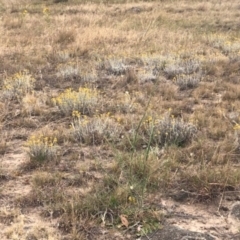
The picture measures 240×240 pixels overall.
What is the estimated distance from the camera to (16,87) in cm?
727

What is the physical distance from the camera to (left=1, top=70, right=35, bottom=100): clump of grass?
6937 millimetres

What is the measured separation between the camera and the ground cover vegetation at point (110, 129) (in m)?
3.79

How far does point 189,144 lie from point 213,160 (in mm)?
554

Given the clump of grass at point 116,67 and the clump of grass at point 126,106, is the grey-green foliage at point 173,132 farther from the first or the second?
the clump of grass at point 116,67

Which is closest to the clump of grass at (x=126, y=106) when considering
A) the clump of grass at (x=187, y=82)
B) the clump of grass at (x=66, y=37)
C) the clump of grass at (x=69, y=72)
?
the clump of grass at (x=187, y=82)

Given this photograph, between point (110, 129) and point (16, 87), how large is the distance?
8.64ft

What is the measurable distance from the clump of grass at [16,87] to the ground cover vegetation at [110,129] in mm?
26

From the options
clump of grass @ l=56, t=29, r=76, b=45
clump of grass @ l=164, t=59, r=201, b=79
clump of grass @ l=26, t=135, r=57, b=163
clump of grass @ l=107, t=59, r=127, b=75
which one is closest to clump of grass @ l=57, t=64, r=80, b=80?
clump of grass @ l=107, t=59, r=127, b=75

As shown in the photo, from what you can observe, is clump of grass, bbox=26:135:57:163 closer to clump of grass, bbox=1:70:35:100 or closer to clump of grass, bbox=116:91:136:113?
clump of grass, bbox=116:91:136:113

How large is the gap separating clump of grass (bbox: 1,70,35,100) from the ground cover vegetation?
0.08ft

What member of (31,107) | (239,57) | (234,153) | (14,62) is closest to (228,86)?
(239,57)

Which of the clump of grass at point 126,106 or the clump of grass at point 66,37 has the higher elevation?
the clump of grass at point 66,37

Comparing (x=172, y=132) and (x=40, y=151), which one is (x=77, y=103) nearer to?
(x=40, y=151)

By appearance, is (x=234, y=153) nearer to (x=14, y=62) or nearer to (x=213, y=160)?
(x=213, y=160)
